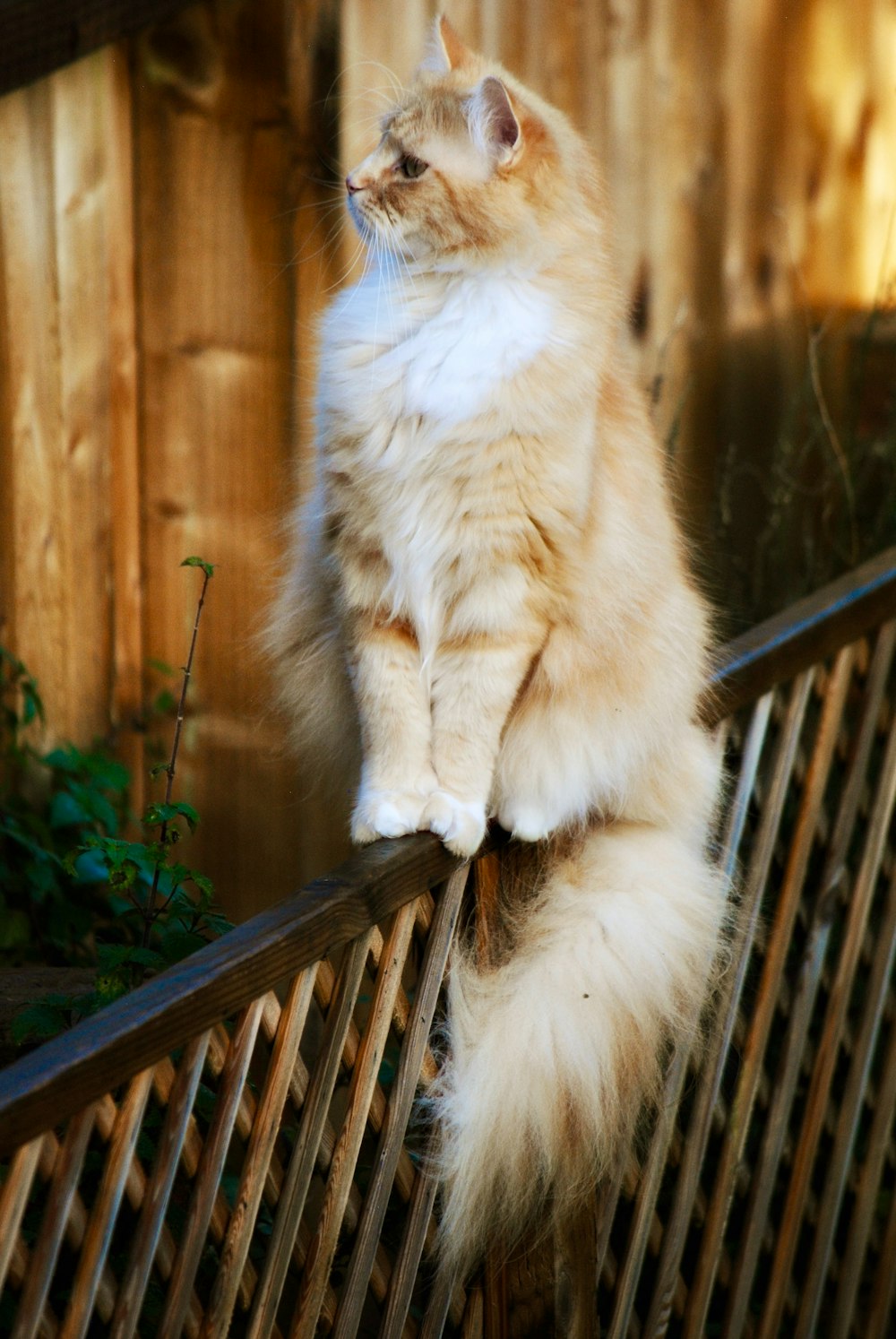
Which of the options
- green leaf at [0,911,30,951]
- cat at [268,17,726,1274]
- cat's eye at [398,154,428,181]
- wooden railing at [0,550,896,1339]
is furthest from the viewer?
green leaf at [0,911,30,951]

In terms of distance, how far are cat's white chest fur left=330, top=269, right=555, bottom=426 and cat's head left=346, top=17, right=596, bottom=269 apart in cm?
4

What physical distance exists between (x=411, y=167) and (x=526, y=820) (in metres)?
0.84

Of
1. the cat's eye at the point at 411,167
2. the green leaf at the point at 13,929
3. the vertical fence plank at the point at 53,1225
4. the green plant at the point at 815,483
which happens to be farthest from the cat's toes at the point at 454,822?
the green plant at the point at 815,483

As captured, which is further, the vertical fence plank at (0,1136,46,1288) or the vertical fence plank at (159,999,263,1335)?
the vertical fence plank at (159,999,263,1335)

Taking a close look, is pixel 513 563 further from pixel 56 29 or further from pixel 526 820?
pixel 56 29

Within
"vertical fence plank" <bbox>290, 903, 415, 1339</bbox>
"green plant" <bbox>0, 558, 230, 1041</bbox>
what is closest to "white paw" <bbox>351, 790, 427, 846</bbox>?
"vertical fence plank" <bbox>290, 903, 415, 1339</bbox>

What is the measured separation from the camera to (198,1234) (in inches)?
43.8

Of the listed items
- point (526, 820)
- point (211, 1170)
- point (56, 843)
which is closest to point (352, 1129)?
point (211, 1170)

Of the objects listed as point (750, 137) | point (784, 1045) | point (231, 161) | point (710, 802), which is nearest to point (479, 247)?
point (710, 802)

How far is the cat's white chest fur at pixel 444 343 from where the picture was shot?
1.61 metres

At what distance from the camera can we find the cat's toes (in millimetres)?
1475

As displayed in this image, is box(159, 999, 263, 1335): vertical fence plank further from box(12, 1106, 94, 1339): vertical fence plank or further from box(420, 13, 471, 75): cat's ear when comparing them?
box(420, 13, 471, 75): cat's ear

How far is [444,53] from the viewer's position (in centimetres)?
173

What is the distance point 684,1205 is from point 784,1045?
0.32 m
